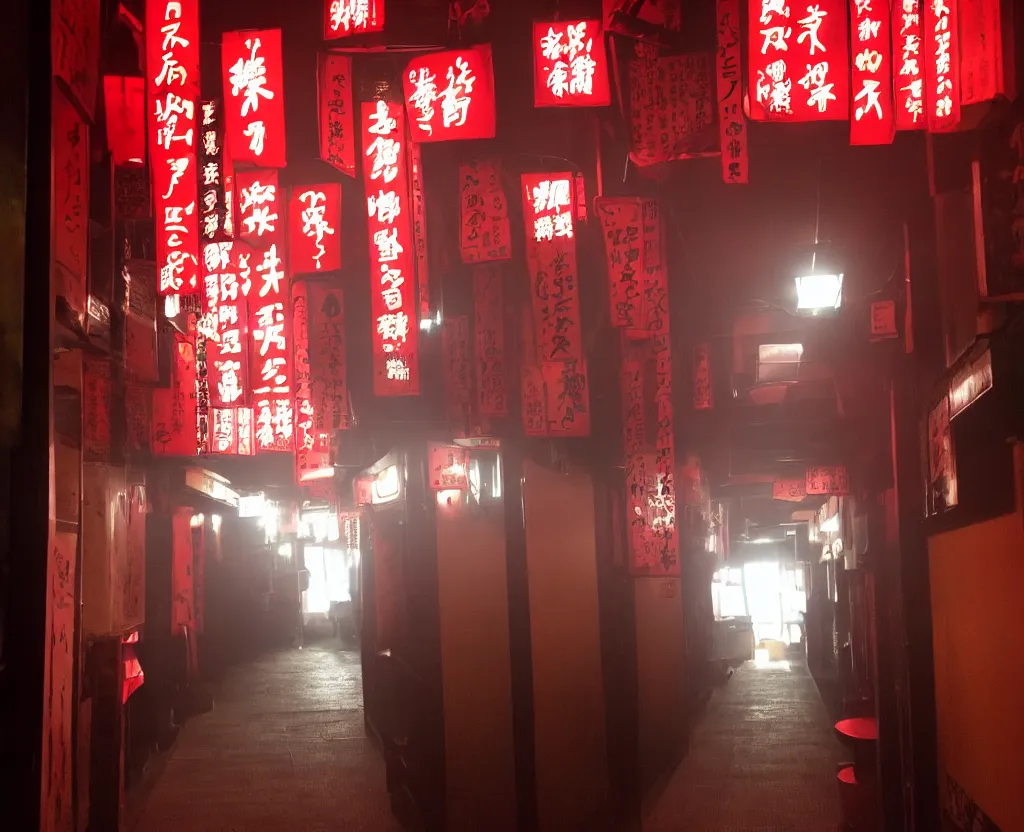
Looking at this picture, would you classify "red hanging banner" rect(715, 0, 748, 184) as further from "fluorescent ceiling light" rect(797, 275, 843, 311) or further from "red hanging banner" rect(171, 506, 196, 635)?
"red hanging banner" rect(171, 506, 196, 635)

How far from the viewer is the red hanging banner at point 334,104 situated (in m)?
10.9

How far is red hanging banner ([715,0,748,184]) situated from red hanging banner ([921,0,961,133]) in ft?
6.13

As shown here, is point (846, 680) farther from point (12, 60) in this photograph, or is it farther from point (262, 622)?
point (262, 622)

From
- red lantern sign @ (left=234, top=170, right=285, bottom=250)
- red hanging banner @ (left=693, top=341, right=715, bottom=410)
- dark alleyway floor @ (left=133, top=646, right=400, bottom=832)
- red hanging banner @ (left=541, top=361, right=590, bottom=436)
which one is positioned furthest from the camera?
red hanging banner @ (left=693, top=341, right=715, bottom=410)

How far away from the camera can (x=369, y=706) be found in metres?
21.1

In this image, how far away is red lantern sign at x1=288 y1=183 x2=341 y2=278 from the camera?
40.0 feet

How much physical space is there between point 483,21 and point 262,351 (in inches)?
200

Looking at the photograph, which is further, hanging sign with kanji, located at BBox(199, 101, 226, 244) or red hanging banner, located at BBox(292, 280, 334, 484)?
red hanging banner, located at BBox(292, 280, 334, 484)

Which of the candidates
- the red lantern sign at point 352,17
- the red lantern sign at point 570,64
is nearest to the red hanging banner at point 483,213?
the red lantern sign at point 570,64

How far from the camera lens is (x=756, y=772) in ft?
59.0

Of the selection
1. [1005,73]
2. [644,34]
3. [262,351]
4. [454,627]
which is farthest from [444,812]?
[1005,73]

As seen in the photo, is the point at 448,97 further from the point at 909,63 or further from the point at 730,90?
the point at 909,63

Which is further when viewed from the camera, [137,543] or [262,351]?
[262,351]

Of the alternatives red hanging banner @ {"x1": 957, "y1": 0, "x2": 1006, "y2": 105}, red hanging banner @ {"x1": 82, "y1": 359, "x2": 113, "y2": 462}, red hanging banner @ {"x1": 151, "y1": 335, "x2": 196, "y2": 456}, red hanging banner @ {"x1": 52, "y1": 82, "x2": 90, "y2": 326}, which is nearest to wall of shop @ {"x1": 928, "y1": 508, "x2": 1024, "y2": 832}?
red hanging banner @ {"x1": 957, "y1": 0, "x2": 1006, "y2": 105}
